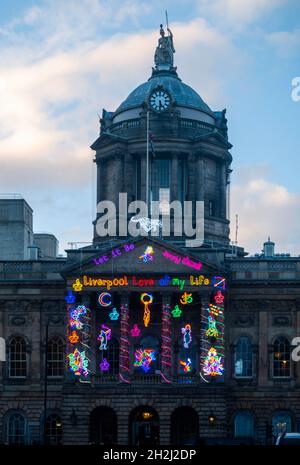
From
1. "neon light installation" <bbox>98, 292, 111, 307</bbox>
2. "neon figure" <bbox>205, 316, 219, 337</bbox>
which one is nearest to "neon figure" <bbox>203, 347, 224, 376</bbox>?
"neon figure" <bbox>205, 316, 219, 337</bbox>

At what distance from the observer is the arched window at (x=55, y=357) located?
71.0 m

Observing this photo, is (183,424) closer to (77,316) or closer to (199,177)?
(77,316)

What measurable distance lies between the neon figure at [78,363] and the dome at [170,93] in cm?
2792

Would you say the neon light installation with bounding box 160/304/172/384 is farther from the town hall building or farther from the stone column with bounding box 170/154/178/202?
the stone column with bounding box 170/154/178/202

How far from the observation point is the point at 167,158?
3221 inches

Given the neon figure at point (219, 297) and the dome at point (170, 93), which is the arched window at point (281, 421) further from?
the dome at point (170, 93)

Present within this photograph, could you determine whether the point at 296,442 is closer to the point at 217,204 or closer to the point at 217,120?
the point at 217,204

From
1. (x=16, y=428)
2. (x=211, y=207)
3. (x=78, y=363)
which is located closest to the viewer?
(x=78, y=363)

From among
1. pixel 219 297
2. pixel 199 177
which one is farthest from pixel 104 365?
pixel 199 177

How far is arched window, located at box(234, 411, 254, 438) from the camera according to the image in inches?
2719

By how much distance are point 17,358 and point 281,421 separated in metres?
22.5

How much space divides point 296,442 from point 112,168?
4496cm

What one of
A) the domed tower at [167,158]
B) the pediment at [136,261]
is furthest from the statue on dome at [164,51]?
the pediment at [136,261]
